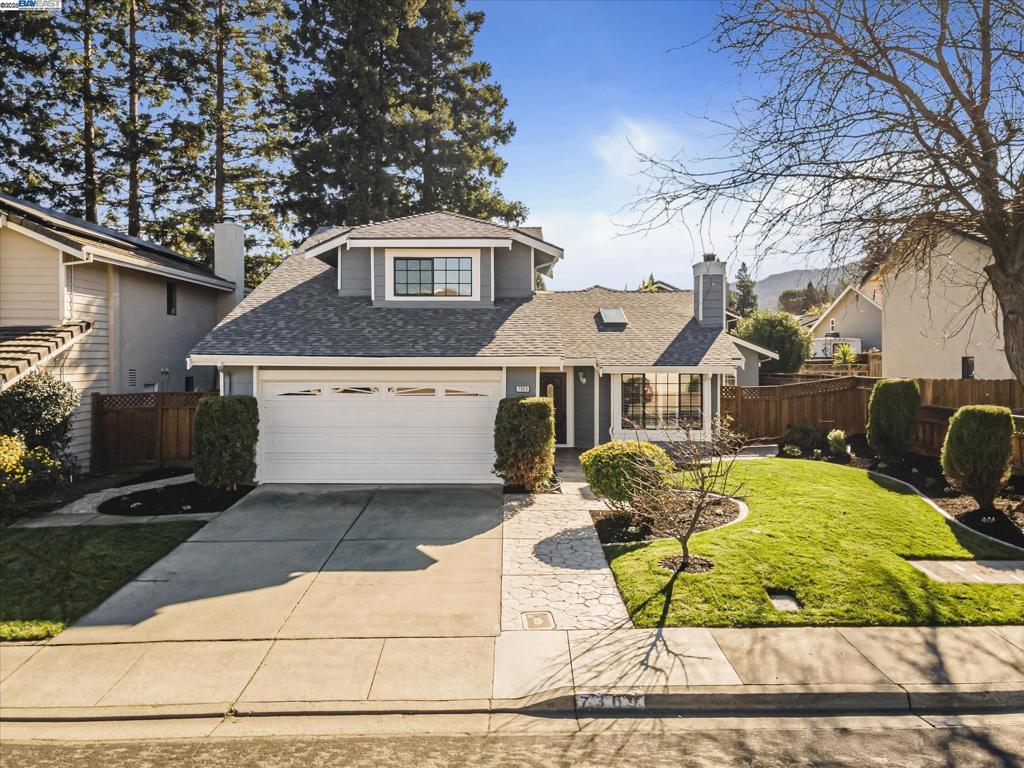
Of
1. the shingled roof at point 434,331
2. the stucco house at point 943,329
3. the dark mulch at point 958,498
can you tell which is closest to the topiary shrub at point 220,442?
the shingled roof at point 434,331

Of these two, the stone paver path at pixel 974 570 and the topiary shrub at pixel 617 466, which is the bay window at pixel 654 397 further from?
the stone paver path at pixel 974 570

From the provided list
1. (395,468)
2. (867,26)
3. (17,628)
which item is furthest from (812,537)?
(17,628)

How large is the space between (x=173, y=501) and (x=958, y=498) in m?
14.6

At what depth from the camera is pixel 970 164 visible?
750cm

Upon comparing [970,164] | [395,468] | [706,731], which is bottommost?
[706,731]

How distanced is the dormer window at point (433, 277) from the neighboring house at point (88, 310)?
6270 mm

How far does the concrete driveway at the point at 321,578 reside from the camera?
6.38 m

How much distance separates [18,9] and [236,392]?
19.3m

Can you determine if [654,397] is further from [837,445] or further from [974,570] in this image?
[974,570]

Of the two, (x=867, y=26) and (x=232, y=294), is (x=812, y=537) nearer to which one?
(x=867, y=26)

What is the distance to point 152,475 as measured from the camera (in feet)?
43.8

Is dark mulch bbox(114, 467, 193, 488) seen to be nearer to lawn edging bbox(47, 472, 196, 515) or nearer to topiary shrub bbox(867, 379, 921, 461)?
lawn edging bbox(47, 472, 196, 515)

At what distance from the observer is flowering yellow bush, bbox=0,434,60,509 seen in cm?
975

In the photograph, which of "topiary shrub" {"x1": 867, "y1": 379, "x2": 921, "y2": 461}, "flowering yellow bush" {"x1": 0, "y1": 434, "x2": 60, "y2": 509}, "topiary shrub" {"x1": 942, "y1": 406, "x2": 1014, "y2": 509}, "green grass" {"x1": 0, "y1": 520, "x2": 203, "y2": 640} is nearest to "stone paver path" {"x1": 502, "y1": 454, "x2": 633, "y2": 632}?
"green grass" {"x1": 0, "y1": 520, "x2": 203, "y2": 640}
